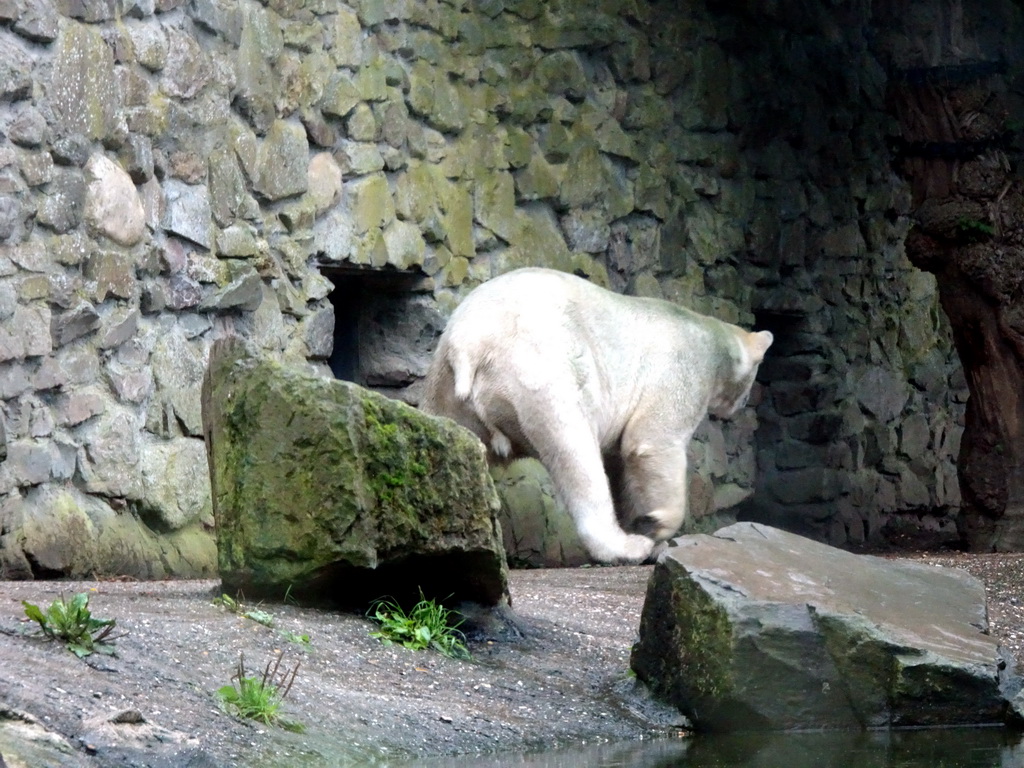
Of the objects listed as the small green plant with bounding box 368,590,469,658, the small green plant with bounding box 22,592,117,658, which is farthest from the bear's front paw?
the small green plant with bounding box 22,592,117,658

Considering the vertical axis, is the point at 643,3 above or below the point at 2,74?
above

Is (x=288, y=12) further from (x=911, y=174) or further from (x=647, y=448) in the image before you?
(x=911, y=174)

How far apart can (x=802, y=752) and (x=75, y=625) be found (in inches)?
67.7

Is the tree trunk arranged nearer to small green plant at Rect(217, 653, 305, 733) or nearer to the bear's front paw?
the bear's front paw

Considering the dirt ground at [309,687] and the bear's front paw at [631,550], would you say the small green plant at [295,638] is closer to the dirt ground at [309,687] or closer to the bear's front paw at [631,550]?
the dirt ground at [309,687]

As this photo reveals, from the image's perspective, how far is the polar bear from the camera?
661 centimetres

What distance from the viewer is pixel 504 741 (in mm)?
3781

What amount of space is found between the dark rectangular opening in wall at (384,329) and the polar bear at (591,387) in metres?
1.23

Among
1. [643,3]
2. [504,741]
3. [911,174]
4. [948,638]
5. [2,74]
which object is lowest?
[504,741]

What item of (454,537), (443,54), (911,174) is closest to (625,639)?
(454,537)


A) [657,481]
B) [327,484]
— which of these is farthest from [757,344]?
[327,484]

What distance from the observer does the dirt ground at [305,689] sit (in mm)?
3188

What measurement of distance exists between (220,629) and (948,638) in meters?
1.91

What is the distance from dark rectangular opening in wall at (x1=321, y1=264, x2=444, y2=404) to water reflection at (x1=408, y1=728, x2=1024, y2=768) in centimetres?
433
